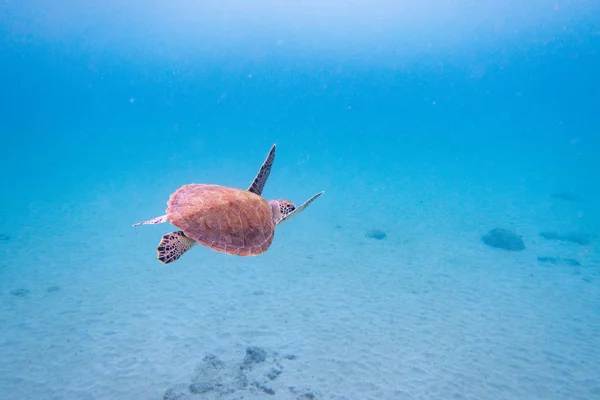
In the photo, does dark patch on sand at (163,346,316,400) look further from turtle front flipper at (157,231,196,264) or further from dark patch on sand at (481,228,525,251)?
dark patch on sand at (481,228,525,251)

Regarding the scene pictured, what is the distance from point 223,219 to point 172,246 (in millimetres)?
726

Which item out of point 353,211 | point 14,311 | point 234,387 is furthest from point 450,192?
point 14,311

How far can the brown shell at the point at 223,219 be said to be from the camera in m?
4.14

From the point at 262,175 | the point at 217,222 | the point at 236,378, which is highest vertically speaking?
the point at 262,175

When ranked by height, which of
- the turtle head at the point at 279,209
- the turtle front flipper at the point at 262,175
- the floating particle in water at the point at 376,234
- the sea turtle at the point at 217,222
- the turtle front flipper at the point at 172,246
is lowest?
the turtle front flipper at the point at 172,246

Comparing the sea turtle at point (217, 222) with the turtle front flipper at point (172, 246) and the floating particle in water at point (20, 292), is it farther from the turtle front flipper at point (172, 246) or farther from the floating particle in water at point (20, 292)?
the floating particle in water at point (20, 292)

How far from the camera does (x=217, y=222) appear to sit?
4.22m

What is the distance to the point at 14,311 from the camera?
8.96 metres

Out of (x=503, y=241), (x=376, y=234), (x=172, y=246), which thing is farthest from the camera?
(x=376, y=234)

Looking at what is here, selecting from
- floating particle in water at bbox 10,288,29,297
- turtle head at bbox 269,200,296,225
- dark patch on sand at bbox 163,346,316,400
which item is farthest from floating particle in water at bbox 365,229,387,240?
floating particle in water at bbox 10,288,29,297

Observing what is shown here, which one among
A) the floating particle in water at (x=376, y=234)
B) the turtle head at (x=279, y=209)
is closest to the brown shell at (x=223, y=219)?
the turtle head at (x=279, y=209)

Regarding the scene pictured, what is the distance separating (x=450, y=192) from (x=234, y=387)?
92.3 ft

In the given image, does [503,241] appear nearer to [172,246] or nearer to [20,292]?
[172,246]

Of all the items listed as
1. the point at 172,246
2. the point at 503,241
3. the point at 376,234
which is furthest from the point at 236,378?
the point at 503,241
